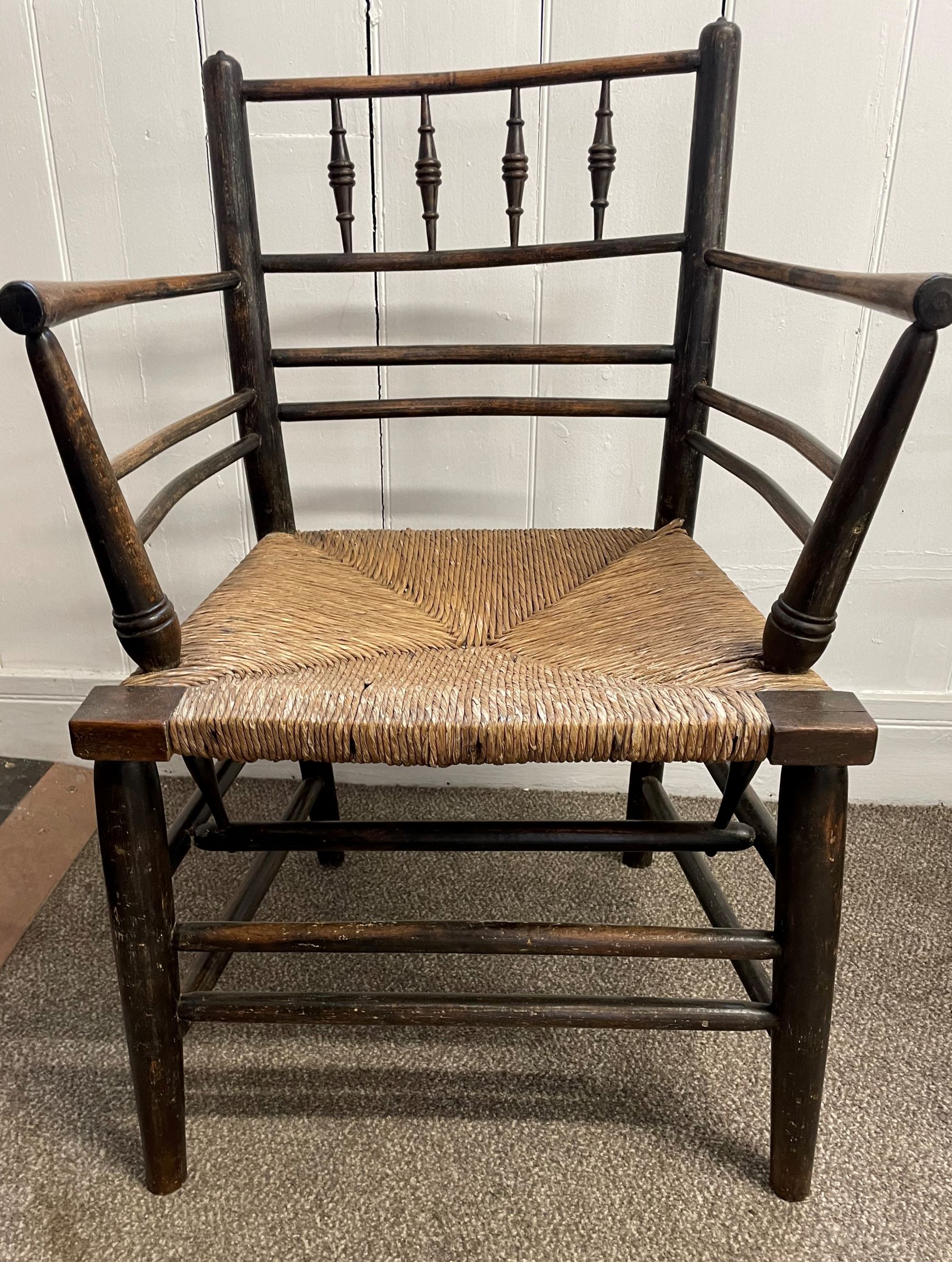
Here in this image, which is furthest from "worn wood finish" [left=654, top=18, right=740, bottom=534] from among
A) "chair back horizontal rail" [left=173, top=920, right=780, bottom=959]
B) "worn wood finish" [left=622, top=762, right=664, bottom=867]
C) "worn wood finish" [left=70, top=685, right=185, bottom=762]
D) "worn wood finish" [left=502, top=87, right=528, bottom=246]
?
"worn wood finish" [left=70, top=685, right=185, bottom=762]

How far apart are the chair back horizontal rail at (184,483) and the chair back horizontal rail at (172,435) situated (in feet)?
0.08

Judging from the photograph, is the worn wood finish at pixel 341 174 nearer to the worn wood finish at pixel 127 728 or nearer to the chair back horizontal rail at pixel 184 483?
the chair back horizontal rail at pixel 184 483

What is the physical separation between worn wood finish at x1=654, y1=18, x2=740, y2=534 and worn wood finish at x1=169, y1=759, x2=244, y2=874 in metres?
0.45

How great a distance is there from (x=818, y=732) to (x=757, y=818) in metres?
0.23

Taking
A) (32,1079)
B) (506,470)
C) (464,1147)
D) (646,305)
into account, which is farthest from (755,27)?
(32,1079)

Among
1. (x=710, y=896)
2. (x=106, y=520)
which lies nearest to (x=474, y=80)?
(x=106, y=520)

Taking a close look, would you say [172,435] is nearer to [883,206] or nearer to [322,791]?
[322,791]

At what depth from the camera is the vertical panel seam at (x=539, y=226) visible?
871mm

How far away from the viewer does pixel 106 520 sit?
0.51 meters

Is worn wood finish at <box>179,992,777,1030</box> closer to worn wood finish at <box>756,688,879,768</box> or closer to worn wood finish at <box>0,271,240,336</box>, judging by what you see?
worn wood finish at <box>756,688,879,768</box>

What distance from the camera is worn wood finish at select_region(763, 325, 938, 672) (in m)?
0.44

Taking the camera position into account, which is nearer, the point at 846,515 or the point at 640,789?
the point at 846,515

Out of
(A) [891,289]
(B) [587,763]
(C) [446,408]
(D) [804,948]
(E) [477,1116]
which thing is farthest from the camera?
(B) [587,763]

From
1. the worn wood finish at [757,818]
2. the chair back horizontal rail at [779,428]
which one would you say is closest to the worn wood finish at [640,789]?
the worn wood finish at [757,818]
